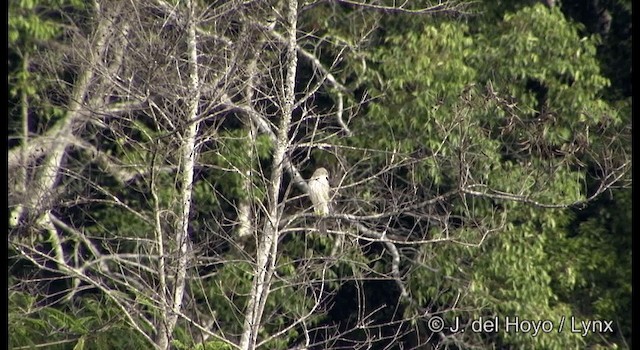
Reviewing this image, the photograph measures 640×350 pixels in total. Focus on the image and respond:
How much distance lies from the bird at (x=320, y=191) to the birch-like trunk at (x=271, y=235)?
3.27 ft

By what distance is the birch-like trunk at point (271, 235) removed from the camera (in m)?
7.86

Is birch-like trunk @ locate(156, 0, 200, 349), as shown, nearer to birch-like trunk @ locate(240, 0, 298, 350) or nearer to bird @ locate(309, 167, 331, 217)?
birch-like trunk @ locate(240, 0, 298, 350)

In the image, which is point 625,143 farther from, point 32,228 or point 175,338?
point 32,228

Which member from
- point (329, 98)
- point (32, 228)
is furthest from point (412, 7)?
point (32, 228)

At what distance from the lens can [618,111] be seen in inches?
468

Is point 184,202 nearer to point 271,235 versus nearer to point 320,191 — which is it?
point 271,235

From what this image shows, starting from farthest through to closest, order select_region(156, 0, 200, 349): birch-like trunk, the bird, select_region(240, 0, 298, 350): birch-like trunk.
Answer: the bird
select_region(156, 0, 200, 349): birch-like trunk
select_region(240, 0, 298, 350): birch-like trunk

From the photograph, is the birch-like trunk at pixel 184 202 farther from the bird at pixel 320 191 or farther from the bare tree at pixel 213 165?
the bird at pixel 320 191

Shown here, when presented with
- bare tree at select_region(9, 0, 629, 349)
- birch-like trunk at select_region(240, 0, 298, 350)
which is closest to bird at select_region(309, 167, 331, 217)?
bare tree at select_region(9, 0, 629, 349)

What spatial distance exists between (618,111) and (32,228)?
19.3 ft

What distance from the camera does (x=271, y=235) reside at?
795 cm

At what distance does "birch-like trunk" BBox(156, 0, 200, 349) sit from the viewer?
797 cm

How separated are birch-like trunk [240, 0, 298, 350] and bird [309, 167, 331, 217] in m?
1.00
